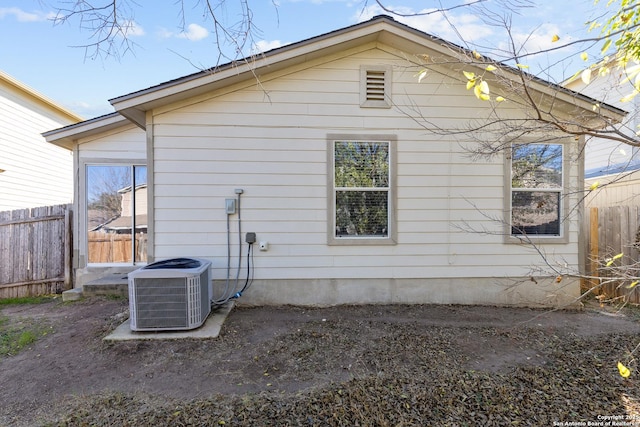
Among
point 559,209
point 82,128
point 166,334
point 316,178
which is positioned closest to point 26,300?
point 82,128

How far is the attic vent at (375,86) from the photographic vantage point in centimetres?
516

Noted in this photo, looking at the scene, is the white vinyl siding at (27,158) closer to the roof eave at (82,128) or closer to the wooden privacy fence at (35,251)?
the wooden privacy fence at (35,251)

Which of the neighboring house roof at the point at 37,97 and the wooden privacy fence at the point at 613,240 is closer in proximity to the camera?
the wooden privacy fence at the point at 613,240

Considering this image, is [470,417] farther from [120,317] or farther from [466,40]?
[120,317]

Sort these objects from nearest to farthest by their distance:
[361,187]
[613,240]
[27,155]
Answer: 1. [361,187]
2. [613,240]
3. [27,155]

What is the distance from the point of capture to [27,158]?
8.84 meters

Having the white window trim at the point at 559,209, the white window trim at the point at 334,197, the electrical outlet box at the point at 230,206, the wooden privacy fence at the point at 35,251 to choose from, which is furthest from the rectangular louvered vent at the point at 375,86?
the wooden privacy fence at the point at 35,251

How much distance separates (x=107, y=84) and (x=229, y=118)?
1.67 m

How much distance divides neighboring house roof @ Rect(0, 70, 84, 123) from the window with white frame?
29.8 feet

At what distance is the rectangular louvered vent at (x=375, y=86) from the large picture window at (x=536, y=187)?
8.07ft

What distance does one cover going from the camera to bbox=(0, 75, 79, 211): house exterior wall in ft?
26.9

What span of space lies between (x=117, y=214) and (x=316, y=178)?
4.72 metres

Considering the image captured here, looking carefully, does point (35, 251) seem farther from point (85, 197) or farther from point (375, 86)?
point (375, 86)

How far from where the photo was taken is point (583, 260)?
5.37 metres
